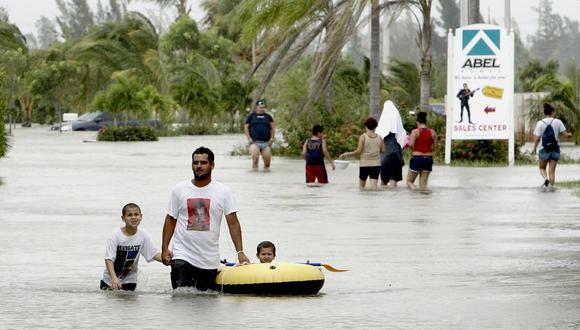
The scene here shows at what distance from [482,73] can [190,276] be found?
23.7 m

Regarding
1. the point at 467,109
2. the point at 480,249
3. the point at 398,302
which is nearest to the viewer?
the point at 398,302

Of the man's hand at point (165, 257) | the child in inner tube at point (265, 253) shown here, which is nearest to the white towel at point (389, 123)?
the child in inner tube at point (265, 253)

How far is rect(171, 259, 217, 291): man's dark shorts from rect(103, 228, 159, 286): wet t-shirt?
26 cm

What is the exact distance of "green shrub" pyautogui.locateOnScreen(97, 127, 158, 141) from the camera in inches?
2290

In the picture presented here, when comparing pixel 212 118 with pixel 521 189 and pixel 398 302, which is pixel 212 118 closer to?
Result: pixel 521 189

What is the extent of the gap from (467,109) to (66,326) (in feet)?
81.6

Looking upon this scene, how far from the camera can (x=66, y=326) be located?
389 inches

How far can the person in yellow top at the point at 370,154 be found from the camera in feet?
82.3

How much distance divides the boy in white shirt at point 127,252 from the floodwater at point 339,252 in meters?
0.16

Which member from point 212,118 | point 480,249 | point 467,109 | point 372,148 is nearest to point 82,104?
point 212,118

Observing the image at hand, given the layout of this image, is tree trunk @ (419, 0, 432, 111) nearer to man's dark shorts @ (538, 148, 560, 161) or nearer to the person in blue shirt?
the person in blue shirt

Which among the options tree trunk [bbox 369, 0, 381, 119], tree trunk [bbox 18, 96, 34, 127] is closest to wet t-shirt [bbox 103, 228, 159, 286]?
tree trunk [bbox 369, 0, 381, 119]

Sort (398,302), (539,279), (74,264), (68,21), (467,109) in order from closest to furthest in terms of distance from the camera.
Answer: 1. (398,302)
2. (539,279)
3. (74,264)
4. (467,109)
5. (68,21)

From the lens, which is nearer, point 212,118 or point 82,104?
point 212,118
